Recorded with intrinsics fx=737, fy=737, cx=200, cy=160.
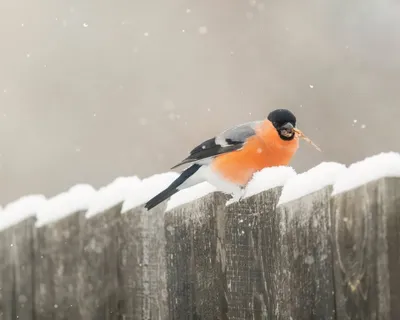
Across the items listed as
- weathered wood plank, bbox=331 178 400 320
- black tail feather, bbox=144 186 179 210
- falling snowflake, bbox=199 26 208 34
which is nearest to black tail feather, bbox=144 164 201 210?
black tail feather, bbox=144 186 179 210

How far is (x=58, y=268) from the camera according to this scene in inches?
84.7

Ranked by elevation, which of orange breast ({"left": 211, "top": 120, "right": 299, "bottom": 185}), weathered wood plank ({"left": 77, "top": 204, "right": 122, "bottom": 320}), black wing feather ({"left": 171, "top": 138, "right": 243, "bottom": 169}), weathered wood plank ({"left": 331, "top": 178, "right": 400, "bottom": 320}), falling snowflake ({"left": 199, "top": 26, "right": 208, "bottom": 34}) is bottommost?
weathered wood plank ({"left": 331, "top": 178, "right": 400, "bottom": 320})

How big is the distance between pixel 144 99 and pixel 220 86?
894 millimetres

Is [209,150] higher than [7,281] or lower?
higher

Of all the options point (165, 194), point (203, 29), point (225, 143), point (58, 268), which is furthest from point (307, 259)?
point (203, 29)

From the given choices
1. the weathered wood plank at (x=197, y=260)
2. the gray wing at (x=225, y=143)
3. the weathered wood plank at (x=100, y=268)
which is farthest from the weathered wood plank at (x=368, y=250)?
the gray wing at (x=225, y=143)

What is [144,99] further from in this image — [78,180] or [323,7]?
[323,7]

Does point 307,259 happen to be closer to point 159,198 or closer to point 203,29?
point 159,198

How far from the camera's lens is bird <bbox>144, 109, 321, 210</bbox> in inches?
92.0

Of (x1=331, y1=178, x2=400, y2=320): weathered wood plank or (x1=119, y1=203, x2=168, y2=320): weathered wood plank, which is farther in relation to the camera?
(x1=119, y1=203, x2=168, y2=320): weathered wood plank

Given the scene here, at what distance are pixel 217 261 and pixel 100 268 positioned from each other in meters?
0.45

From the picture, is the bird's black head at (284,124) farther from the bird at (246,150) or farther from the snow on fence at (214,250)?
the snow on fence at (214,250)

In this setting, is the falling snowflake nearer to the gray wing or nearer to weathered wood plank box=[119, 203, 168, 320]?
the gray wing

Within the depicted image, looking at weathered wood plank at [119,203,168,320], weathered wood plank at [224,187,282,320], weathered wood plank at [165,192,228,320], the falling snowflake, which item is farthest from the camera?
the falling snowflake
